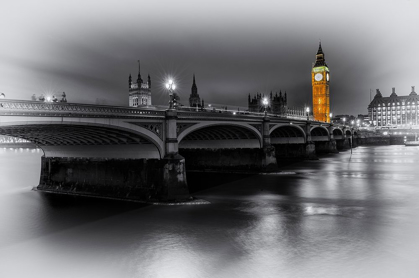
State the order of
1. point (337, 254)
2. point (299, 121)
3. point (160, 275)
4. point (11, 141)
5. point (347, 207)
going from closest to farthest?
point (160, 275)
point (337, 254)
point (347, 207)
point (299, 121)
point (11, 141)

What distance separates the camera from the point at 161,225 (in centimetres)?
1609

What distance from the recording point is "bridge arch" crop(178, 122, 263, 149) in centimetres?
3388

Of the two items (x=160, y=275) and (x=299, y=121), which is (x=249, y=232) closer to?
(x=160, y=275)

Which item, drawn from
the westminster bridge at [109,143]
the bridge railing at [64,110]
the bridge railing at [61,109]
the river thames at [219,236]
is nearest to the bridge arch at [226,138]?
the westminster bridge at [109,143]

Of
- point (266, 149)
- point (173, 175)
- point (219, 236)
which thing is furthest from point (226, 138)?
point (219, 236)

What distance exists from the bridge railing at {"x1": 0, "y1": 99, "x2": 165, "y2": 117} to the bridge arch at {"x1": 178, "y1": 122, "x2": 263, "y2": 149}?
13912 mm

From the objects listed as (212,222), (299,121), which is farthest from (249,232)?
(299,121)

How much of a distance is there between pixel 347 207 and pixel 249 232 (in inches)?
310

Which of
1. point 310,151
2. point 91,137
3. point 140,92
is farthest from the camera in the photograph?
point 140,92

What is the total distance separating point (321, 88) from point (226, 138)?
104395 mm

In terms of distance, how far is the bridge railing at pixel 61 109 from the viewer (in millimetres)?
14805

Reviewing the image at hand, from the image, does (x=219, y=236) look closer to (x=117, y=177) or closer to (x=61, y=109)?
(x=61, y=109)

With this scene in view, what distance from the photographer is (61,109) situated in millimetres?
16531

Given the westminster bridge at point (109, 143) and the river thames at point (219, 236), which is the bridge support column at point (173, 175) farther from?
Result: the river thames at point (219, 236)
